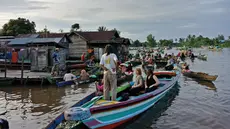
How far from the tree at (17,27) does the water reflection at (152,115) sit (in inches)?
1637

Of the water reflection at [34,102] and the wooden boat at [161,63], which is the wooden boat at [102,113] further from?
the wooden boat at [161,63]

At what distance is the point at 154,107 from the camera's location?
11.6 meters

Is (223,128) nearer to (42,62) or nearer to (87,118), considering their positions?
(87,118)

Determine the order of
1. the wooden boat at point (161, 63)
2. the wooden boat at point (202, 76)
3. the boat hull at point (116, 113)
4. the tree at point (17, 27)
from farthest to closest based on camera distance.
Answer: the tree at point (17, 27)
the wooden boat at point (161, 63)
the wooden boat at point (202, 76)
the boat hull at point (116, 113)

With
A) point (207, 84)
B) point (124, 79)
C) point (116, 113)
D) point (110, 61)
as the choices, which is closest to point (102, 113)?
point (116, 113)

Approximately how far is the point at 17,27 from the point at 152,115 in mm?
44581

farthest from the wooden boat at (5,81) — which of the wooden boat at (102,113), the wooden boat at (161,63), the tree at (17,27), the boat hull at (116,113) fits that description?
the tree at (17,27)

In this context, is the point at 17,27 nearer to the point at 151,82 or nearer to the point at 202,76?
the point at 202,76

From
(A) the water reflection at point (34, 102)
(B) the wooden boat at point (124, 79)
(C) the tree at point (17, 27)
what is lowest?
(A) the water reflection at point (34, 102)

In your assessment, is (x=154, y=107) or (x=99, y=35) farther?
(x=99, y=35)

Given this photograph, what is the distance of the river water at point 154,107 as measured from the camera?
9.35 metres

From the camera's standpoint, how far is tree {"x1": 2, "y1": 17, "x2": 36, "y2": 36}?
4778 centimetres

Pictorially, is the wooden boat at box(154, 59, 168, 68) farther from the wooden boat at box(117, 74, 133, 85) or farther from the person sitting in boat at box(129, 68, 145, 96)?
the person sitting in boat at box(129, 68, 145, 96)

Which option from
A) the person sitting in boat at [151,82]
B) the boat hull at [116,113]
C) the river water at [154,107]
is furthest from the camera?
the person sitting in boat at [151,82]
